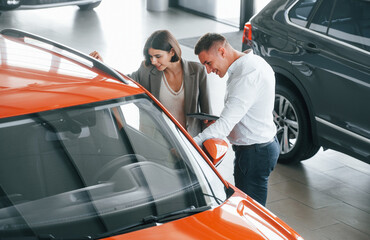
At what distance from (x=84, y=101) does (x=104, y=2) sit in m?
13.0

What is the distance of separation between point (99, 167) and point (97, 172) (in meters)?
0.03

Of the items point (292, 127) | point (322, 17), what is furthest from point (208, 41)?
point (292, 127)

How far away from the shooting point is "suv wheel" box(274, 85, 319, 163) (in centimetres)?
599

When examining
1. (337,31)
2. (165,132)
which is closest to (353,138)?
(337,31)

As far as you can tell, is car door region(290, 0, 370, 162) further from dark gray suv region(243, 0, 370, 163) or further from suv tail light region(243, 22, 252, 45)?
suv tail light region(243, 22, 252, 45)

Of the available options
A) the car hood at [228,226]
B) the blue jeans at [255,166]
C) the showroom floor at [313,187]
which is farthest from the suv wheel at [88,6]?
the car hood at [228,226]

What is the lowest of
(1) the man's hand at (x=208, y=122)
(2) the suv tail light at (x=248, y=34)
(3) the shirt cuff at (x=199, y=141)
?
(2) the suv tail light at (x=248, y=34)

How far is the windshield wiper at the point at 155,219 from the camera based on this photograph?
270cm

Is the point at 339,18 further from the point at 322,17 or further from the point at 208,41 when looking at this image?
the point at 208,41

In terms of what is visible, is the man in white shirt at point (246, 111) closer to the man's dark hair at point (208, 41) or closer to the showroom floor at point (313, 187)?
the man's dark hair at point (208, 41)

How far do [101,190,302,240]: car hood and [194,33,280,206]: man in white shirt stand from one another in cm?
81

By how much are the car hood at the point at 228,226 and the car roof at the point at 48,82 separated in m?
0.71

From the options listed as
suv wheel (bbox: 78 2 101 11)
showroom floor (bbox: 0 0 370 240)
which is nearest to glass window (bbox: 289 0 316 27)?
showroom floor (bbox: 0 0 370 240)

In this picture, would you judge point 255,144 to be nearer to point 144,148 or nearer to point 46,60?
point 144,148
